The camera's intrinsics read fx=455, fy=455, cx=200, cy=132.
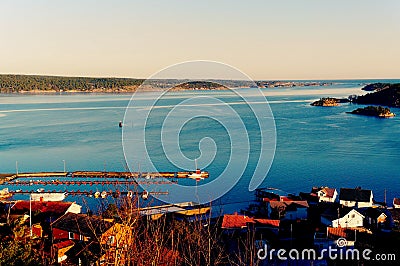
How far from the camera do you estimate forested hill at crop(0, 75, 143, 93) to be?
43375 millimetres

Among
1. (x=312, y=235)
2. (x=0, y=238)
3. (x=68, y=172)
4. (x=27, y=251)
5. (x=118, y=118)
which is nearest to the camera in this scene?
(x=27, y=251)

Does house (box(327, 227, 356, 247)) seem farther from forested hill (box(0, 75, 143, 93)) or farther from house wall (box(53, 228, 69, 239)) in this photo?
forested hill (box(0, 75, 143, 93))

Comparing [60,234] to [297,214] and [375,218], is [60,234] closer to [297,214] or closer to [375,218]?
[297,214]

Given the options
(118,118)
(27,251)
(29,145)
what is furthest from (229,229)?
(118,118)

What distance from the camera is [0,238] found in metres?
2.83

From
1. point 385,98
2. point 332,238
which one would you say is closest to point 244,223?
point 332,238

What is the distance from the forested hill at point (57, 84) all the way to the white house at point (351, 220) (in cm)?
3757

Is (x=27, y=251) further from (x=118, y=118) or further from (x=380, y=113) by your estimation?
(x=380, y=113)

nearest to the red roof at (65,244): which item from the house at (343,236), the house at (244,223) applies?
the house at (244,223)

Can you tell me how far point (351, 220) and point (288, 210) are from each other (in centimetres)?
80

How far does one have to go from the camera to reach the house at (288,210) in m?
5.64

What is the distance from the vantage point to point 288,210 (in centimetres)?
568

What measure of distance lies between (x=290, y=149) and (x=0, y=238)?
9.06m

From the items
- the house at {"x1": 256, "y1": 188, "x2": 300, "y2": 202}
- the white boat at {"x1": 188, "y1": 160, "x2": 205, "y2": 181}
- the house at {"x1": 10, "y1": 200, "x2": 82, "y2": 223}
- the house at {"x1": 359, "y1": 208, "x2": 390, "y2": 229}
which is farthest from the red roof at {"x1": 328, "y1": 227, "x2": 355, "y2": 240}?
the white boat at {"x1": 188, "y1": 160, "x2": 205, "y2": 181}
